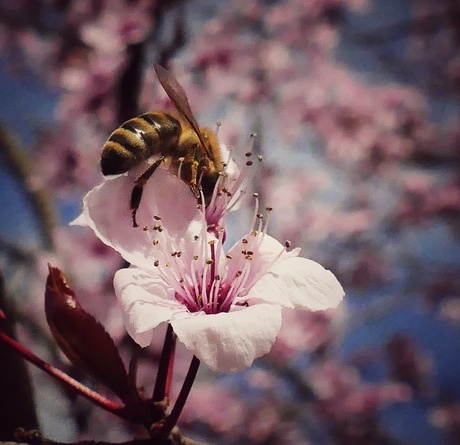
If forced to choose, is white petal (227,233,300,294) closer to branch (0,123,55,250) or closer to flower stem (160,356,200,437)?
flower stem (160,356,200,437)

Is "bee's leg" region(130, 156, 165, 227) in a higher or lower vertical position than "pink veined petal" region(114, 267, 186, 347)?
higher

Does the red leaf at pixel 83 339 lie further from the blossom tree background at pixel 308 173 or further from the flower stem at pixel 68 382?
Answer: the blossom tree background at pixel 308 173

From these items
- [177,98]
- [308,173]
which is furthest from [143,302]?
[308,173]

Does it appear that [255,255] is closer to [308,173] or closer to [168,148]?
[168,148]

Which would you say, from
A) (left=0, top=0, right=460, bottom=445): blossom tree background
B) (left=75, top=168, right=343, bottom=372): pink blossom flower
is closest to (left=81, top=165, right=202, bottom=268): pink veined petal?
(left=75, top=168, right=343, bottom=372): pink blossom flower

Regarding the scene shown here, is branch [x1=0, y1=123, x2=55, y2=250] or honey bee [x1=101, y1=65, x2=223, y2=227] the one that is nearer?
honey bee [x1=101, y1=65, x2=223, y2=227]

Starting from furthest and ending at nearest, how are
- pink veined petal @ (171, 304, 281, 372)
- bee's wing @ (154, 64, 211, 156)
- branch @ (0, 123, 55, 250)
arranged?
branch @ (0, 123, 55, 250) → bee's wing @ (154, 64, 211, 156) → pink veined petal @ (171, 304, 281, 372)

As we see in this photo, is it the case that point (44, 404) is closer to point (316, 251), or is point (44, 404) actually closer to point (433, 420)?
point (316, 251)
